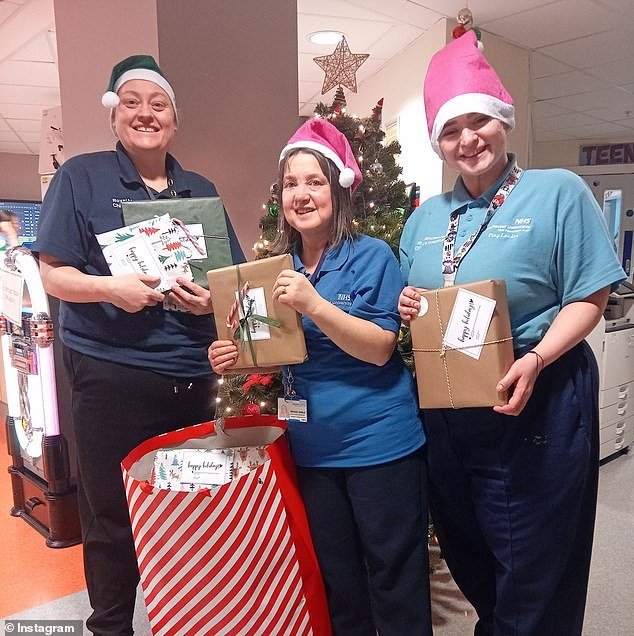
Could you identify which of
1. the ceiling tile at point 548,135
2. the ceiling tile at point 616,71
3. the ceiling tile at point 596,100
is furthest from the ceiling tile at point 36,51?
the ceiling tile at point 548,135

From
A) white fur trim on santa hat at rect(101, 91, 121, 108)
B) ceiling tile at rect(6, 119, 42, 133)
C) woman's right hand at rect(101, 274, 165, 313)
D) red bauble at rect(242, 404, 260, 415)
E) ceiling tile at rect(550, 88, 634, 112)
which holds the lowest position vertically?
red bauble at rect(242, 404, 260, 415)

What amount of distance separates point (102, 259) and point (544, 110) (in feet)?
19.4

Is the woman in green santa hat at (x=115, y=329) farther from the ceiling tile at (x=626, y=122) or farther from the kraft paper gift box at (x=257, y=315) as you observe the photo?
the ceiling tile at (x=626, y=122)

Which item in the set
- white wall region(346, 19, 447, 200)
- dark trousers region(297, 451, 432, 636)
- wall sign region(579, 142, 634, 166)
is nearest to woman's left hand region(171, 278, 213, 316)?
dark trousers region(297, 451, 432, 636)

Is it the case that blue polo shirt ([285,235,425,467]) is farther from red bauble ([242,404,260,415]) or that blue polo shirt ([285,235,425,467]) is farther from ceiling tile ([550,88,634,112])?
ceiling tile ([550,88,634,112])

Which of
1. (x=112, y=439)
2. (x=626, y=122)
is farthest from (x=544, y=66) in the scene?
(x=112, y=439)

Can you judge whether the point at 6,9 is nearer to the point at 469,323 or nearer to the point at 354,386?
the point at 354,386

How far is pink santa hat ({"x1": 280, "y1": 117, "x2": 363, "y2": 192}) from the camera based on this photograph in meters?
1.33

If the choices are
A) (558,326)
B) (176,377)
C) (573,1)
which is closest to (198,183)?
(176,377)

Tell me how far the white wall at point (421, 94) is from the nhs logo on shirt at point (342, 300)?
8.98ft

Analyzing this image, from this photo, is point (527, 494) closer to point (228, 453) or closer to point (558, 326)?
point (558, 326)

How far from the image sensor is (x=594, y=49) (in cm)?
424

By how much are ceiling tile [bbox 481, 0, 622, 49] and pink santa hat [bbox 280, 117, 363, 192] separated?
2928mm

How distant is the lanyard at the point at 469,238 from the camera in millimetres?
1191
